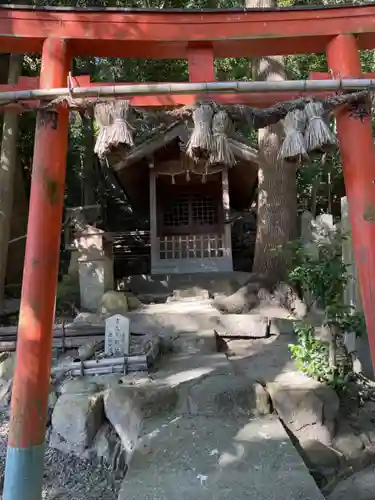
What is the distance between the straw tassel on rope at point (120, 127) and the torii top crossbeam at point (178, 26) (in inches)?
26.2

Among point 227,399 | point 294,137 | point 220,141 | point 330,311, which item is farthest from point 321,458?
point 220,141

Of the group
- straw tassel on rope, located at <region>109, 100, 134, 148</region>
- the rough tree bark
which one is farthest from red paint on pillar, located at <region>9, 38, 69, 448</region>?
the rough tree bark

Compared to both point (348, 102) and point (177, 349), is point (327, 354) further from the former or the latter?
point (348, 102)

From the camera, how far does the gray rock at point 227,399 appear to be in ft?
16.4

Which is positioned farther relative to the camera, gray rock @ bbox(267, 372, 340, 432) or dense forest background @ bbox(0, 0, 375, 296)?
dense forest background @ bbox(0, 0, 375, 296)

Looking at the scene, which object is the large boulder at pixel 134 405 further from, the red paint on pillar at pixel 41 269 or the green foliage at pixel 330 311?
the green foliage at pixel 330 311

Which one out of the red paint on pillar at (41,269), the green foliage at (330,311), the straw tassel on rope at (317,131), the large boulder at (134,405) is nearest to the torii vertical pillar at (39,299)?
the red paint on pillar at (41,269)

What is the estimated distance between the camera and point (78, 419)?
Answer: 509 centimetres

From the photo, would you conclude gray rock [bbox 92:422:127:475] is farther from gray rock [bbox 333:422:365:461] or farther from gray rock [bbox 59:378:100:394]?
Result: gray rock [bbox 333:422:365:461]

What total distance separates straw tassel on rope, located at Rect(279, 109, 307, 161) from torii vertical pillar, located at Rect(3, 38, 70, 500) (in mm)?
1830

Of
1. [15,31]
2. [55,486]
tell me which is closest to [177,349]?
[55,486]

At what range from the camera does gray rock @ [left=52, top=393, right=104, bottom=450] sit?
5.08 meters

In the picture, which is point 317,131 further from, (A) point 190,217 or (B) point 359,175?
(A) point 190,217

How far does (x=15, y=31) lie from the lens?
3.61 m
